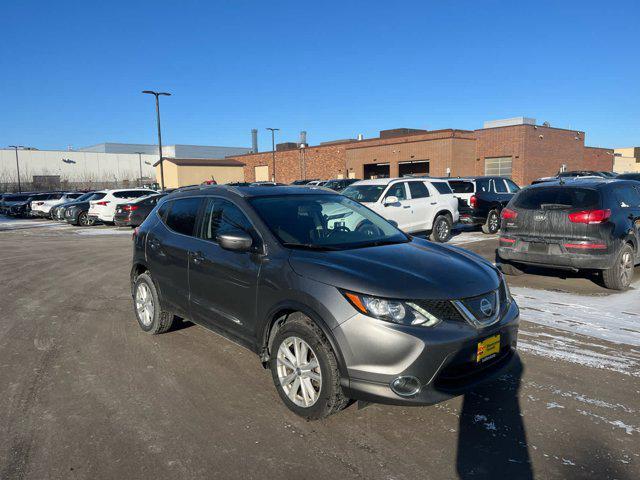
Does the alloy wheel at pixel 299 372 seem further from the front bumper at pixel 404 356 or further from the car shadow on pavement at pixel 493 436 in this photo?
the car shadow on pavement at pixel 493 436

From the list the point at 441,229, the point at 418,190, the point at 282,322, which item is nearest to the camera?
the point at 282,322

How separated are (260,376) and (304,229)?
1.39 meters

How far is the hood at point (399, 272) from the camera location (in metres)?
3.32

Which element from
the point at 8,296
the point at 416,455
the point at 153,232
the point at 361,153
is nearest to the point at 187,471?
the point at 416,455

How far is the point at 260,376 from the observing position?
4.45 m

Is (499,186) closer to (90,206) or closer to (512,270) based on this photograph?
(512,270)

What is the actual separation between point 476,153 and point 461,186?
21956mm

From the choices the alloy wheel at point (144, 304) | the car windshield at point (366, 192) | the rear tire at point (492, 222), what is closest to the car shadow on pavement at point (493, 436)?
the alloy wheel at point (144, 304)

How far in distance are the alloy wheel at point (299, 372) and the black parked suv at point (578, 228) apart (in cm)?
541

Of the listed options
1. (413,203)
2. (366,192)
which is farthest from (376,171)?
(413,203)

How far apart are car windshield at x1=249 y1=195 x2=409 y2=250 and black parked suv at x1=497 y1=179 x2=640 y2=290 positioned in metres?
3.76

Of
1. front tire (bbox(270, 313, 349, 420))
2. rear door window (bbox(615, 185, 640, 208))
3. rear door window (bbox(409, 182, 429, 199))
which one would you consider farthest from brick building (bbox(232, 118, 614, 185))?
front tire (bbox(270, 313, 349, 420))

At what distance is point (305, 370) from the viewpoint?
360 centimetres

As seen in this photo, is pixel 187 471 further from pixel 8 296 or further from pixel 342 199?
pixel 8 296
